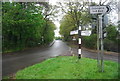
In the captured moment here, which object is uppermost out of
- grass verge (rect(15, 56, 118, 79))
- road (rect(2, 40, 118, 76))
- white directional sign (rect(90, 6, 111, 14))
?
white directional sign (rect(90, 6, 111, 14))

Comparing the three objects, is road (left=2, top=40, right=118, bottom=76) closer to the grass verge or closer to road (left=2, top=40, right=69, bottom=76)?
road (left=2, top=40, right=69, bottom=76)

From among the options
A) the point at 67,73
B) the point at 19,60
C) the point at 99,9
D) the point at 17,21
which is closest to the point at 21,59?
the point at 19,60

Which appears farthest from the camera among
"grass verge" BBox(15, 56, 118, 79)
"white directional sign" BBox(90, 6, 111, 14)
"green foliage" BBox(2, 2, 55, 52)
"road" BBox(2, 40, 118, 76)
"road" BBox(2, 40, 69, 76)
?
"green foliage" BBox(2, 2, 55, 52)

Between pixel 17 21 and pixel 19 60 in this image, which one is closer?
pixel 19 60

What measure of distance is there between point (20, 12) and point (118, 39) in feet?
43.8

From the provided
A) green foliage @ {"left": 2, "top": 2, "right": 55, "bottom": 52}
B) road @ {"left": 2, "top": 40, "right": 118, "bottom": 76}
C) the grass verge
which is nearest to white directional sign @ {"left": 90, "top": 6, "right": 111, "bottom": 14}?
the grass verge

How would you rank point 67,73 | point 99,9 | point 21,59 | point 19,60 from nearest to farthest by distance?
point 67,73, point 99,9, point 19,60, point 21,59

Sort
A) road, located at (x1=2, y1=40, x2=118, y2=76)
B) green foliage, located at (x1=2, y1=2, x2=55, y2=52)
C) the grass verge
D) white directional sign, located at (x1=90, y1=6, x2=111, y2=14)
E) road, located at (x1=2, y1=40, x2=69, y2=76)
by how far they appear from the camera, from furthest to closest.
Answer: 1. green foliage, located at (x1=2, y1=2, x2=55, y2=52)
2. road, located at (x1=2, y1=40, x2=118, y2=76)
3. road, located at (x1=2, y1=40, x2=69, y2=76)
4. white directional sign, located at (x1=90, y1=6, x2=111, y2=14)
5. the grass verge

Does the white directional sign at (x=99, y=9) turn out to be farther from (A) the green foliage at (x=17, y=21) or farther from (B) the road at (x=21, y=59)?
(A) the green foliage at (x=17, y=21)

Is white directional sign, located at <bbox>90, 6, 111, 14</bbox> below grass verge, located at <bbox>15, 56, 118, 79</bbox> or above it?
above

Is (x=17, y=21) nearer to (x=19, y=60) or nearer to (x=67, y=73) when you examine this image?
(x=19, y=60)

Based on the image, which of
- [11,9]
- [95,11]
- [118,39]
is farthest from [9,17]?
[118,39]

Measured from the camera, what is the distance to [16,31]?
1927 centimetres

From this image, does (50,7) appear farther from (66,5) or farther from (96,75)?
(96,75)
